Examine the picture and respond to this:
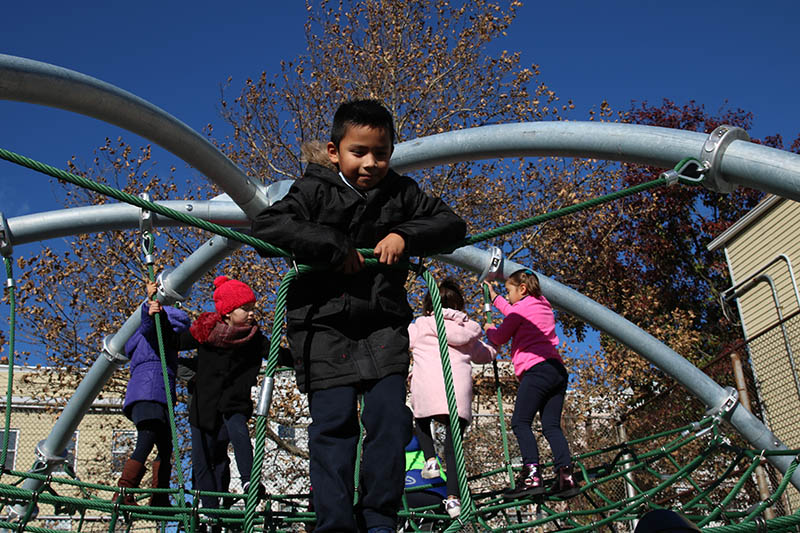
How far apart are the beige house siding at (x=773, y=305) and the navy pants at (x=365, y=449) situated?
18.8ft

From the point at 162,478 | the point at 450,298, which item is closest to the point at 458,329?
the point at 450,298

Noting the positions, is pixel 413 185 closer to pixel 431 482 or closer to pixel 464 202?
pixel 431 482

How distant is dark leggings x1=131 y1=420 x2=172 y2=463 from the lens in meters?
4.48

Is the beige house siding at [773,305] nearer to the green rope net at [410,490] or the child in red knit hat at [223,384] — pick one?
the green rope net at [410,490]

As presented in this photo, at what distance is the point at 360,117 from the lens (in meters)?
2.36

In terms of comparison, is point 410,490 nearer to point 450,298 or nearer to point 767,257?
point 450,298

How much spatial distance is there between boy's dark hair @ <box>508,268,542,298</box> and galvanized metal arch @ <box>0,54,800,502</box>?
13cm

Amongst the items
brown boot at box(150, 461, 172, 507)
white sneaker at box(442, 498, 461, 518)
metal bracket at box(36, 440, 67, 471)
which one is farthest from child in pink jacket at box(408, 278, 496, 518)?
metal bracket at box(36, 440, 67, 471)

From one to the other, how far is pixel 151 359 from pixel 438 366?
5.48 feet

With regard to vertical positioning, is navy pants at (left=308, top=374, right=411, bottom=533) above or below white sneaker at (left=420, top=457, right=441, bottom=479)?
below

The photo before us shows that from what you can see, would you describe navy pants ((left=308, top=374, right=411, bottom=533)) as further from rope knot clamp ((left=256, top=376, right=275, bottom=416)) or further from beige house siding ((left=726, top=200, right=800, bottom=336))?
beige house siding ((left=726, top=200, right=800, bottom=336))

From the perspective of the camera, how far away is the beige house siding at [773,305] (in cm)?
815

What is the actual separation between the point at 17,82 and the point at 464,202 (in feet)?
29.0

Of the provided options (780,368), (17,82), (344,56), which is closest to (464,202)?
(344,56)
